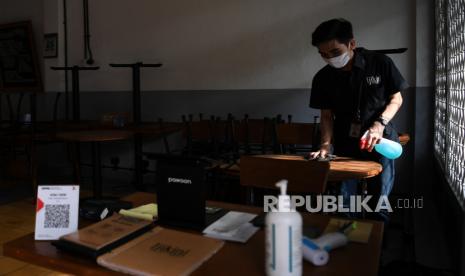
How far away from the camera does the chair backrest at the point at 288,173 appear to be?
4.74 feet

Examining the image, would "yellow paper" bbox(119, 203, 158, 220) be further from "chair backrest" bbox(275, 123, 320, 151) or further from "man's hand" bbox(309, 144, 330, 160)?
"chair backrest" bbox(275, 123, 320, 151)

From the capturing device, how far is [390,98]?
2131 millimetres

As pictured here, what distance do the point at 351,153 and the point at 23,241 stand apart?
167 cm

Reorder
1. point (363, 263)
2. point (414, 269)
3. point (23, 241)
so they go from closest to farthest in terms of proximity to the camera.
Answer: point (363, 263)
point (23, 241)
point (414, 269)

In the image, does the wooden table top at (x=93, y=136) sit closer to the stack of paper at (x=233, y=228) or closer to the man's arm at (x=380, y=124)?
the man's arm at (x=380, y=124)

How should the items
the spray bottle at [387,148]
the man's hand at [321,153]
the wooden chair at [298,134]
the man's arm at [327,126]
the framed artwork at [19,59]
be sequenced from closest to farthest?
the spray bottle at [387,148] → the man's hand at [321,153] → the man's arm at [327,126] → the wooden chair at [298,134] → the framed artwork at [19,59]

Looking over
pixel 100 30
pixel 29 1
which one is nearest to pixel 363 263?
pixel 100 30

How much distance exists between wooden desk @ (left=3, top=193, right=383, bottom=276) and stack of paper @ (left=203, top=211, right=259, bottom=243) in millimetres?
23

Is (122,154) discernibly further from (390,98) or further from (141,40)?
(390,98)

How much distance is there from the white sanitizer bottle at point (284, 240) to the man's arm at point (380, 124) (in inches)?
46.4

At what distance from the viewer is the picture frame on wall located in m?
5.37

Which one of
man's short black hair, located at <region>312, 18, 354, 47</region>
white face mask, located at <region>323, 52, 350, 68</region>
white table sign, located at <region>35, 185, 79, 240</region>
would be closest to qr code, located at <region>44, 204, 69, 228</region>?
white table sign, located at <region>35, 185, 79, 240</region>

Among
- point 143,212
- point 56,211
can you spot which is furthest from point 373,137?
point 56,211

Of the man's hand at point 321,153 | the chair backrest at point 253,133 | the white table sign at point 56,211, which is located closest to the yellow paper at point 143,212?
the white table sign at point 56,211
